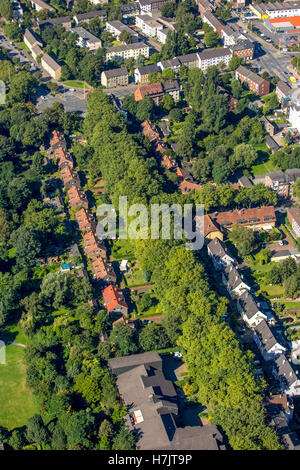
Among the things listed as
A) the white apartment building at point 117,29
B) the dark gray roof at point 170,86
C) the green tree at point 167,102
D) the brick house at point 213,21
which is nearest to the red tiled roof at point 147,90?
the dark gray roof at point 170,86

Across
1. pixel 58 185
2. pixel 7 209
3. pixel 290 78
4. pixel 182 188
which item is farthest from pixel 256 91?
pixel 7 209

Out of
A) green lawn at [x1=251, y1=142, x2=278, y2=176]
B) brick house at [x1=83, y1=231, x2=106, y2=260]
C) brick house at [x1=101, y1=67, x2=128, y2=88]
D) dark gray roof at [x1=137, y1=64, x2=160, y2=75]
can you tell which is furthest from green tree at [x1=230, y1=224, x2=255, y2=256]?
brick house at [x1=101, y1=67, x2=128, y2=88]

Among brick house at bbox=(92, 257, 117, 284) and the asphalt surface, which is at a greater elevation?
the asphalt surface

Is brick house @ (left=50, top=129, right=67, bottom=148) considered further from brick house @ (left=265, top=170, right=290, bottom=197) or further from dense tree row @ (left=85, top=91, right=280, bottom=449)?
brick house @ (left=265, top=170, right=290, bottom=197)

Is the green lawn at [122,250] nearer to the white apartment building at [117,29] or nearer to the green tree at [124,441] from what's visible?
the green tree at [124,441]

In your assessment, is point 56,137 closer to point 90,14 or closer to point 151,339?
point 151,339
